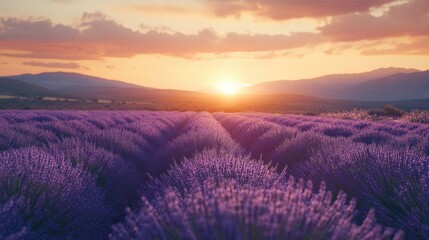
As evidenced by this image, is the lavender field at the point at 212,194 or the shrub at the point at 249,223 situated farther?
the lavender field at the point at 212,194

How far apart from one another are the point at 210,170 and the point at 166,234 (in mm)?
1999

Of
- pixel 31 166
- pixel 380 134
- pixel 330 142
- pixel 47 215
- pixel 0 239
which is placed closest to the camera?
pixel 0 239

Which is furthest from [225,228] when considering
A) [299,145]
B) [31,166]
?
[299,145]

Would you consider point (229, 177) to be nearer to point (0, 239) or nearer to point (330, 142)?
point (0, 239)

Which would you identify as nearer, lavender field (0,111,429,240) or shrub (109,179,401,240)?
shrub (109,179,401,240)

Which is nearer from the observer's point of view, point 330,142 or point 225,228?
point 225,228

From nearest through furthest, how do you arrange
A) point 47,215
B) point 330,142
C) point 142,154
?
1. point 47,215
2. point 330,142
3. point 142,154

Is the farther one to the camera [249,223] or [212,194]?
[212,194]

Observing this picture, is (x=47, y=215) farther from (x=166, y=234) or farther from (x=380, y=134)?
(x=380, y=134)

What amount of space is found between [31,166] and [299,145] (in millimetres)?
4791

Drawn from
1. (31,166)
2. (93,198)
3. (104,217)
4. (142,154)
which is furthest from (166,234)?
(142,154)

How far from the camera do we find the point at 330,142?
7.98 meters

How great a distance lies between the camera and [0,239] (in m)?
2.44

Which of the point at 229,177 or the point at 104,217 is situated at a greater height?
the point at 229,177
